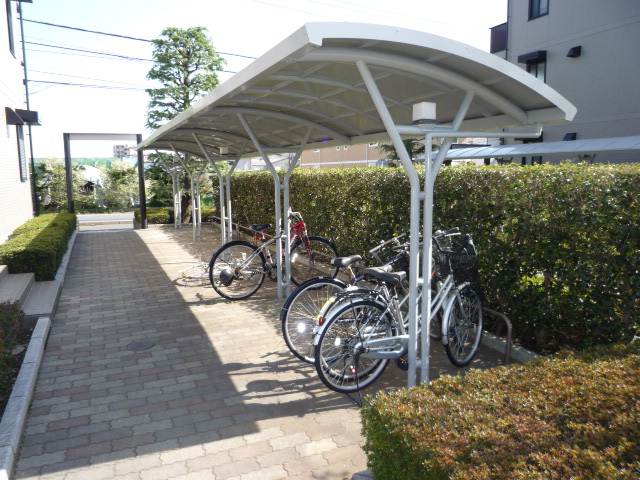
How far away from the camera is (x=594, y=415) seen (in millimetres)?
2395

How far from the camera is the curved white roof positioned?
3.10 meters

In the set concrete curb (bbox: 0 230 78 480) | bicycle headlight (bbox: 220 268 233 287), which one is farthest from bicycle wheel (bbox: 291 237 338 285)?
concrete curb (bbox: 0 230 78 480)

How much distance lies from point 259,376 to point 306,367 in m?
0.46

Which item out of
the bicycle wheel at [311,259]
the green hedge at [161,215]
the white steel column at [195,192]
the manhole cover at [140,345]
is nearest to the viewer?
the manhole cover at [140,345]

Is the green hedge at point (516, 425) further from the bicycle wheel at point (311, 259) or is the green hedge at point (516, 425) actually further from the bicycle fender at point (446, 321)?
the bicycle wheel at point (311, 259)

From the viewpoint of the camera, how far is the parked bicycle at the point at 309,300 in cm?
448

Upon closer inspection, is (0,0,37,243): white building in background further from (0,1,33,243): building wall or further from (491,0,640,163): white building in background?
(491,0,640,163): white building in background

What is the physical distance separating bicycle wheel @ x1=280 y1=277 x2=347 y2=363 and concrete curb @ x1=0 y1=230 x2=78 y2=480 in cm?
208

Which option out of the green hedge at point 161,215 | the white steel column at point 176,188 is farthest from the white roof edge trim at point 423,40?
the green hedge at point 161,215

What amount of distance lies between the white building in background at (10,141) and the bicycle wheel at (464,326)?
872 cm

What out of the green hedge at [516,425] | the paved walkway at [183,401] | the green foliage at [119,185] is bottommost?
the paved walkway at [183,401]

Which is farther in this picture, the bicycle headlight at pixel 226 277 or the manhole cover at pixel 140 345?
the bicycle headlight at pixel 226 277

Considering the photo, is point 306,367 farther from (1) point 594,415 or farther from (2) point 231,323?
(1) point 594,415

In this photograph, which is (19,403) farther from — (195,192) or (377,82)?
(195,192)
